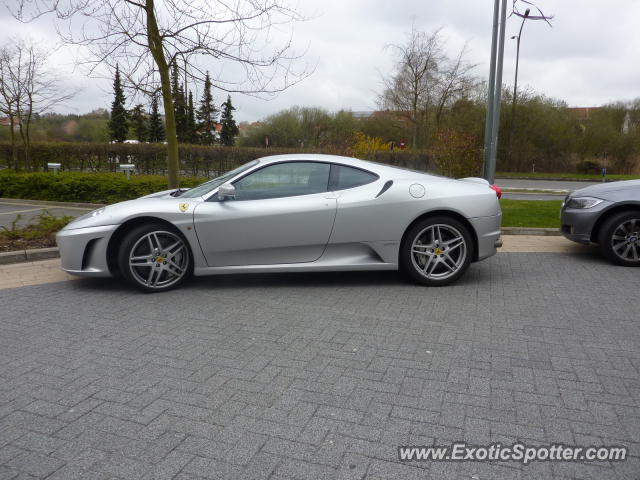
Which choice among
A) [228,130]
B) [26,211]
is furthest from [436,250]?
[228,130]

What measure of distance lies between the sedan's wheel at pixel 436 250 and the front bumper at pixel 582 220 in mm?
2338

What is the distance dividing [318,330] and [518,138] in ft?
120

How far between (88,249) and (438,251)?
11.9ft

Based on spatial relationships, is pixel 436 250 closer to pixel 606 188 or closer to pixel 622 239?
pixel 622 239

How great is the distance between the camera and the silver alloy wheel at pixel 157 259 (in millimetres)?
5125

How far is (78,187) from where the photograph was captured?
502 inches

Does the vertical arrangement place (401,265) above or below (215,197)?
below

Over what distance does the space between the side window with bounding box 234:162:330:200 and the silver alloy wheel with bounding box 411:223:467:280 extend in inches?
46.5

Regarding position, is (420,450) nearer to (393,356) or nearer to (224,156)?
(393,356)

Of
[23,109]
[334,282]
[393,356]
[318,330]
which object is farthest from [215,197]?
[23,109]

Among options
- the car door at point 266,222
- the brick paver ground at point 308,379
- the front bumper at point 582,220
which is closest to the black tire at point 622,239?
the front bumper at point 582,220

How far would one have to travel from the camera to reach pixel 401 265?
5371 millimetres

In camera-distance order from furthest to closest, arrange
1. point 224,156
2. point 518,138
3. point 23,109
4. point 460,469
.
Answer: point 518,138
point 224,156
point 23,109
point 460,469

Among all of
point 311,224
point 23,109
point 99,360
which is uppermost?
point 23,109
